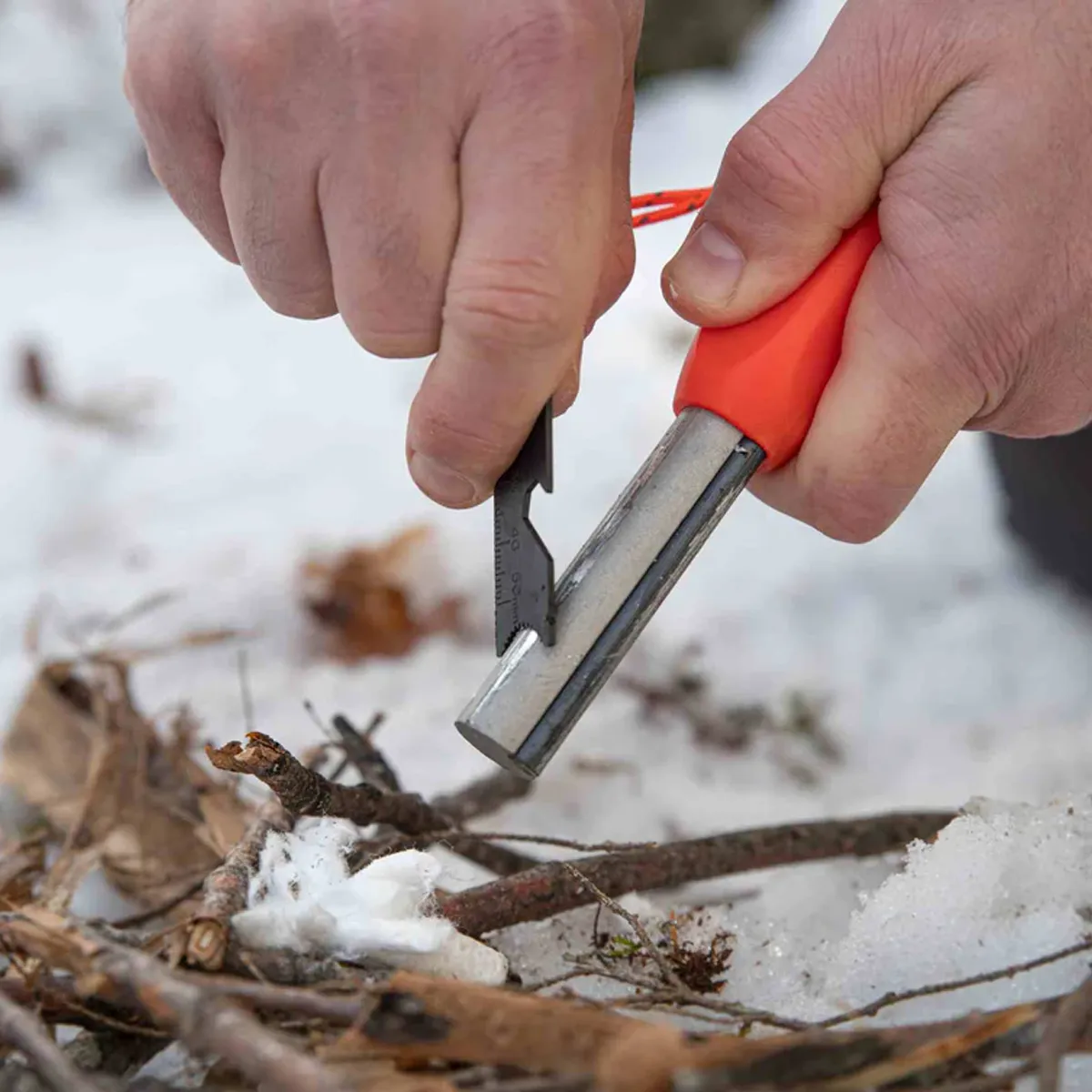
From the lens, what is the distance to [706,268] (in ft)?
2.86

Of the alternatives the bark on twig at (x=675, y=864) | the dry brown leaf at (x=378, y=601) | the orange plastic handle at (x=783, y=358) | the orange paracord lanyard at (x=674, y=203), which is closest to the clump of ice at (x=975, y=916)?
the bark on twig at (x=675, y=864)

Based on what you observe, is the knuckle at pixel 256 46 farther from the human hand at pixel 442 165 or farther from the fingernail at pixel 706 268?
the fingernail at pixel 706 268

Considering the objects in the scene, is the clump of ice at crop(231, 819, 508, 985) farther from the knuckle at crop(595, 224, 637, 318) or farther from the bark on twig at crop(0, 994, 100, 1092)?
the knuckle at crop(595, 224, 637, 318)

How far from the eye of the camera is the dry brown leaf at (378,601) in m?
1.62

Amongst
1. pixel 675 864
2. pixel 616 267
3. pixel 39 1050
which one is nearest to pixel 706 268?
pixel 616 267

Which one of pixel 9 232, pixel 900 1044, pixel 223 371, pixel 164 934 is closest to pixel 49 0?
pixel 9 232

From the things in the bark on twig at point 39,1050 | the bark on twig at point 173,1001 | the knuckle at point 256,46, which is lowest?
the bark on twig at point 39,1050

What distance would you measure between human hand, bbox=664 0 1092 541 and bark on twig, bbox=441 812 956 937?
310 millimetres

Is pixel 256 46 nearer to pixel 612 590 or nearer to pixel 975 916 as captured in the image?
pixel 612 590

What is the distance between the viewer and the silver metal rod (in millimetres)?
783

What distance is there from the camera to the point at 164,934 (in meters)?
0.69

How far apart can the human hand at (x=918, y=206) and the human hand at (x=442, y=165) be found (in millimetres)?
128

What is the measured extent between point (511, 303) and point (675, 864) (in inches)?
17.9

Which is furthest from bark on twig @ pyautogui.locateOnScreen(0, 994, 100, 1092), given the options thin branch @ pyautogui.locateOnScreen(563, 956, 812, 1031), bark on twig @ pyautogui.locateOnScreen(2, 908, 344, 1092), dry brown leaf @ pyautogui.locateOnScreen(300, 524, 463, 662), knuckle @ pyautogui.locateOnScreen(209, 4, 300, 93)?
dry brown leaf @ pyautogui.locateOnScreen(300, 524, 463, 662)
